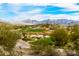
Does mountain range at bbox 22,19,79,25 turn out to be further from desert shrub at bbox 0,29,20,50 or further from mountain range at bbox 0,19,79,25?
desert shrub at bbox 0,29,20,50

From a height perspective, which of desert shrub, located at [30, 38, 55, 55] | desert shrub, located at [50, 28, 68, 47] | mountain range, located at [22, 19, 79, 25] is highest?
mountain range, located at [22, 19, 79, 25]

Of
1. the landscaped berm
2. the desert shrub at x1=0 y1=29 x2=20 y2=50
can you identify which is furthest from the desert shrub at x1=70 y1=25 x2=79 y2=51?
the desert shrub at x1=0 y1=29 x2=20 y2=50

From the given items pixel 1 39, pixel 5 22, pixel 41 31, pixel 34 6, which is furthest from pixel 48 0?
pixel 1 39

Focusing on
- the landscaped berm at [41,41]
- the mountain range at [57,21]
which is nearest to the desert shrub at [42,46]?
the landscaped berm at [41,41]

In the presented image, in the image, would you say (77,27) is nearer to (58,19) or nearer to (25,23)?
(58,19)

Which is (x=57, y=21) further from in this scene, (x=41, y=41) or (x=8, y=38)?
(x=8, y=38)

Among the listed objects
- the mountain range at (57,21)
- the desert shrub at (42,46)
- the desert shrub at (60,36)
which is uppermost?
the mountain range at (57,21)

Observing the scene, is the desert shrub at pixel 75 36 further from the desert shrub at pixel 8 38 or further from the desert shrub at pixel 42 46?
the desert shrub at pixel 8 38
